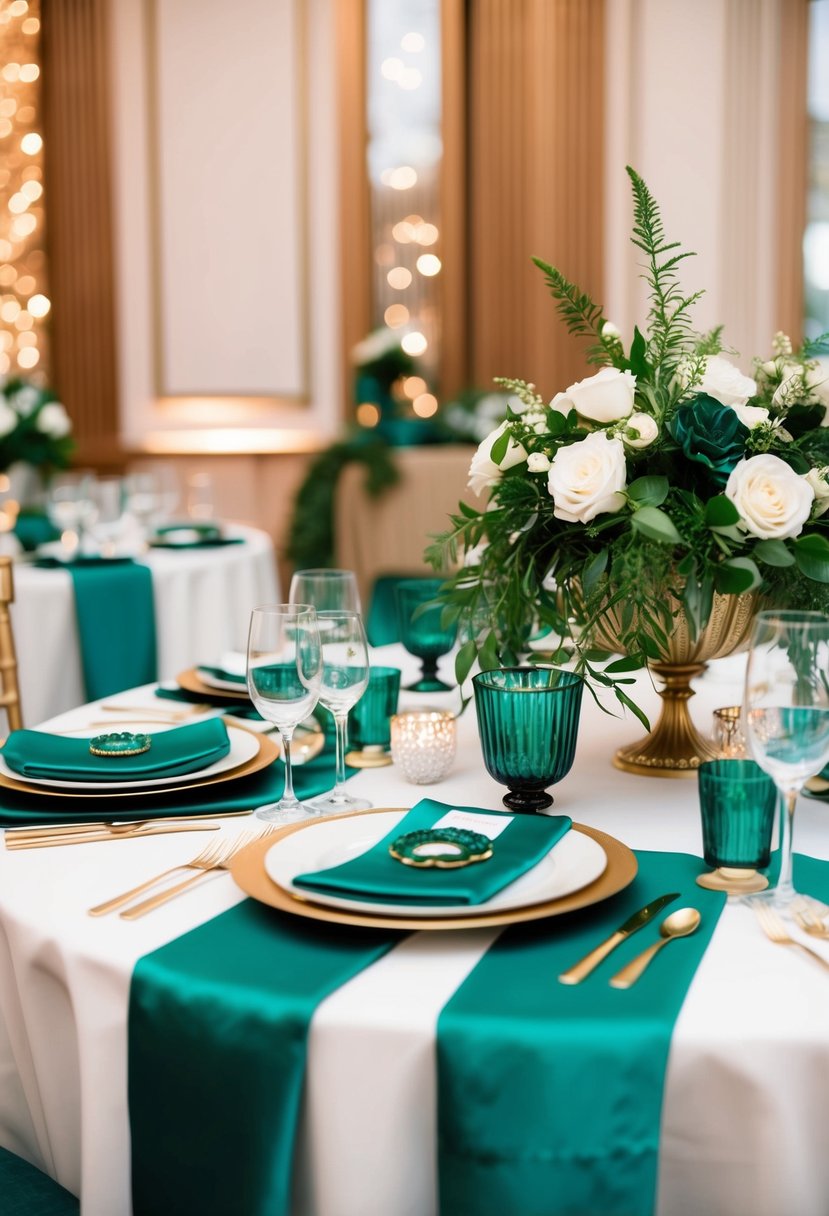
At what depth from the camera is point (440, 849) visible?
98 centimetres

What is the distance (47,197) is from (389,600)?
4744mm

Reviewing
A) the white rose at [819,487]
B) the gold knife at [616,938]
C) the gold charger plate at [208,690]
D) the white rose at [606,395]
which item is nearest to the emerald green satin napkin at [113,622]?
the gold charger plate at [208,690]

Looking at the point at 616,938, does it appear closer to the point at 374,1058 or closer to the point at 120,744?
the point at 374,1058

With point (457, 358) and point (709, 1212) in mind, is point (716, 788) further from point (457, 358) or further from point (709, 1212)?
point (457, 358)

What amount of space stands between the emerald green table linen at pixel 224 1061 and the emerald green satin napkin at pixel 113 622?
2011mm

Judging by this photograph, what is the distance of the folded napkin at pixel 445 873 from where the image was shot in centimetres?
90

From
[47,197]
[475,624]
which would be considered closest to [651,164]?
[47,197]

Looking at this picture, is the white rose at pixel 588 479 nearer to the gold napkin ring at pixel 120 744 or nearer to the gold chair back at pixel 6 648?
the gold napkin ring at pixel 120 744

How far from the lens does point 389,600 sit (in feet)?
9.08

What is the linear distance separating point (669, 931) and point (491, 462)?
0.57 metres

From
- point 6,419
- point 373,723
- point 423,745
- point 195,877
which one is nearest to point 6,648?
point 373,723

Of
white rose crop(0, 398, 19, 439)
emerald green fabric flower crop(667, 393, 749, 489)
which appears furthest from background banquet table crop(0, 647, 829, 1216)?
white rose crop(0, 398, 19, 439)

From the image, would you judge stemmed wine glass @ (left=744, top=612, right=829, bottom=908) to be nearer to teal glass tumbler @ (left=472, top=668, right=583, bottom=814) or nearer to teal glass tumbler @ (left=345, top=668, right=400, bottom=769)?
teal glass tumbler @ (left=472, top=668, right=583, bottom=814)

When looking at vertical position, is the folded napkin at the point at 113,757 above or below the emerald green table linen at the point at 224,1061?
above
